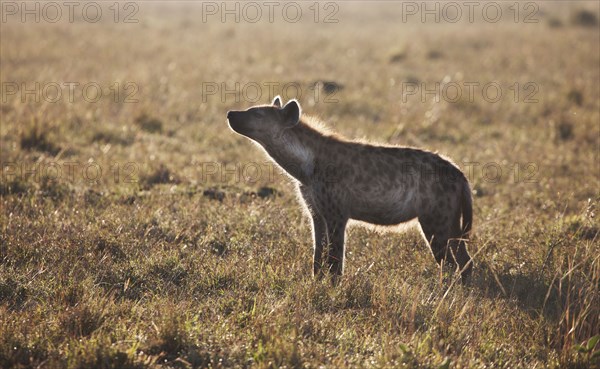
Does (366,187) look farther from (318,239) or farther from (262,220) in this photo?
(262,220)

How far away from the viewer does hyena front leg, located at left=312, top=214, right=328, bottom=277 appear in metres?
5.33

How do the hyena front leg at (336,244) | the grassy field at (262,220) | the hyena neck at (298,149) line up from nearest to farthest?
the grassy field at (262,220)
the hyena front leg at (336,244)
the hyena neck at (298,149)

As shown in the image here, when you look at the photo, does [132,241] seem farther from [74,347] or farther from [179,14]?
[179,14]

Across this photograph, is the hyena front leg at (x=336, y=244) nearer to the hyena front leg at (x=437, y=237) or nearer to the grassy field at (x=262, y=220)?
the grassy field at (x=262, y=220)

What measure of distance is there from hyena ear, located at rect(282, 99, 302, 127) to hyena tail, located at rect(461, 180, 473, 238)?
4.60ft

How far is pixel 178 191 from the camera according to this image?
729 cm

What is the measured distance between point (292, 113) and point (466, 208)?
1.55 m

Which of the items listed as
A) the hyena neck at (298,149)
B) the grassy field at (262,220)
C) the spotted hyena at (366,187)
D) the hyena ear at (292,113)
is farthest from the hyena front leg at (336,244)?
the hyena ear at (292,113)

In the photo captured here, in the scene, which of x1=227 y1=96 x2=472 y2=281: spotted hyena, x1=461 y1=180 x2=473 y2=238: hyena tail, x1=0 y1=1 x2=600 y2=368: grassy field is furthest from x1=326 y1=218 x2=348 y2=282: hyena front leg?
x1=461 y1=180 x2=473 y2=238: hyena tail

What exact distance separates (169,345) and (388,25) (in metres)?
23.1

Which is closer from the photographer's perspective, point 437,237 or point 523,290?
point 523,290

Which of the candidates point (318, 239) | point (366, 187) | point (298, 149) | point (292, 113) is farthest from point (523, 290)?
point (292, 113)

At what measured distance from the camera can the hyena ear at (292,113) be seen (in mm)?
5457

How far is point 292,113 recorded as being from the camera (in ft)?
18.0
